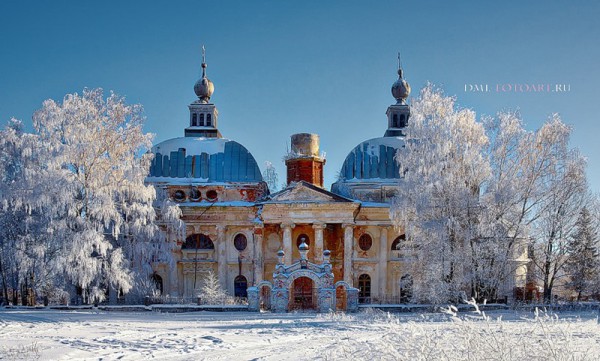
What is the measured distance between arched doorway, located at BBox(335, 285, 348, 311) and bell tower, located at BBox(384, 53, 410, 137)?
16.8 m

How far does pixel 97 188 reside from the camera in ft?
82.1

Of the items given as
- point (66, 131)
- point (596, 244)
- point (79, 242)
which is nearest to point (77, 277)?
point (79, 242)

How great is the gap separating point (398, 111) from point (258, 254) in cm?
1474

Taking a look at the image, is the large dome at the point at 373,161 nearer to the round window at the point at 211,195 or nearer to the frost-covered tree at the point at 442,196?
the round window at the point at 211,195

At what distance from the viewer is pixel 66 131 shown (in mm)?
24891

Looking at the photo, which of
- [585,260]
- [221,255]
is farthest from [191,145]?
[585,260]

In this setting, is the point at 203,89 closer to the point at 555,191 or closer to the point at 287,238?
the point at 287,238

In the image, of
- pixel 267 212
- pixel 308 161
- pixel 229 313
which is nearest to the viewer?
pixel 229 313

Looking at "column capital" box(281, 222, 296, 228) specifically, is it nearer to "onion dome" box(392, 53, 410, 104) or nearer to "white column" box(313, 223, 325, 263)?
"white column" box(313, 223, 325, 263)

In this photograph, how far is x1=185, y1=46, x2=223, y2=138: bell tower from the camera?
130 feet

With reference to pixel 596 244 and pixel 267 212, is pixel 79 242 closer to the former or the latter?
pixel 267 212

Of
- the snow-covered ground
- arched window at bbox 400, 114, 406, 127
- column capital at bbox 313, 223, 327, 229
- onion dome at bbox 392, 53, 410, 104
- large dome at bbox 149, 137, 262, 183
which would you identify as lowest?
the snow-covered ground

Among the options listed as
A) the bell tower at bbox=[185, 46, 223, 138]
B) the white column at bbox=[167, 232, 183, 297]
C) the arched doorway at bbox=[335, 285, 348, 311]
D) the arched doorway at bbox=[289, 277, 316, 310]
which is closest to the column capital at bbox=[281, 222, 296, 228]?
the arched doorway at bbox=[289, 277, 316, 310]

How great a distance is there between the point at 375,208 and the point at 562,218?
9218 mm
